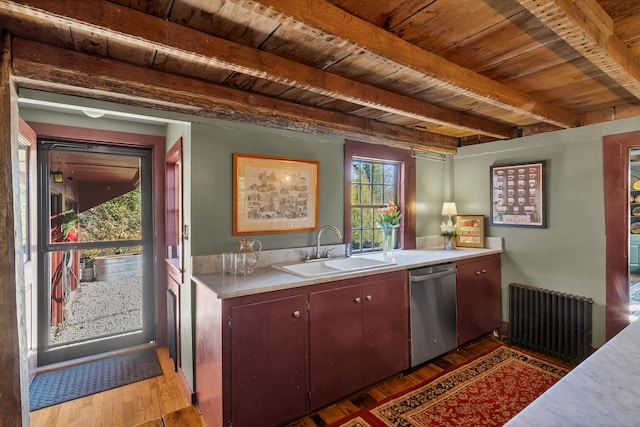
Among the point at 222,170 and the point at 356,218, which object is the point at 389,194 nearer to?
the point at 356,218

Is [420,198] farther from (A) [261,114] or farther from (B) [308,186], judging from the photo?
(A) [261,114]

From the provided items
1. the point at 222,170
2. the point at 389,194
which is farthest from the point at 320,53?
the point at 389,194

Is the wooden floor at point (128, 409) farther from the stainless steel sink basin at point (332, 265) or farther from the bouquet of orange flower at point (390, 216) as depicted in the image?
the bouquet of orange flower at point (390, 216)

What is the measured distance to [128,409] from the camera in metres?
2.29

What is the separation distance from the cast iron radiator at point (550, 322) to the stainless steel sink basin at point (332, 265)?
5.54 feet

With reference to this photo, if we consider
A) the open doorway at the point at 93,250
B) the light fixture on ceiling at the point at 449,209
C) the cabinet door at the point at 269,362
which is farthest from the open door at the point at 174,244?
the light fixture on ceiling at the point at 449,209

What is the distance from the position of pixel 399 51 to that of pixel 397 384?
2435mm

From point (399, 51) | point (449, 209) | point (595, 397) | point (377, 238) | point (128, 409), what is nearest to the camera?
point (595, 397)

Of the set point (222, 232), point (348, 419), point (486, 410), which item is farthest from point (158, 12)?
point (486, 410)

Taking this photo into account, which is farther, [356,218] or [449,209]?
[449,209]

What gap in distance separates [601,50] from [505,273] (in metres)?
2.56

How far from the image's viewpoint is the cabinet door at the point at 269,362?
73.9 inches

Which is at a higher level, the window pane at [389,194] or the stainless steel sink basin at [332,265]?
the window pane at [389,194]

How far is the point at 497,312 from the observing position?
3447mm
